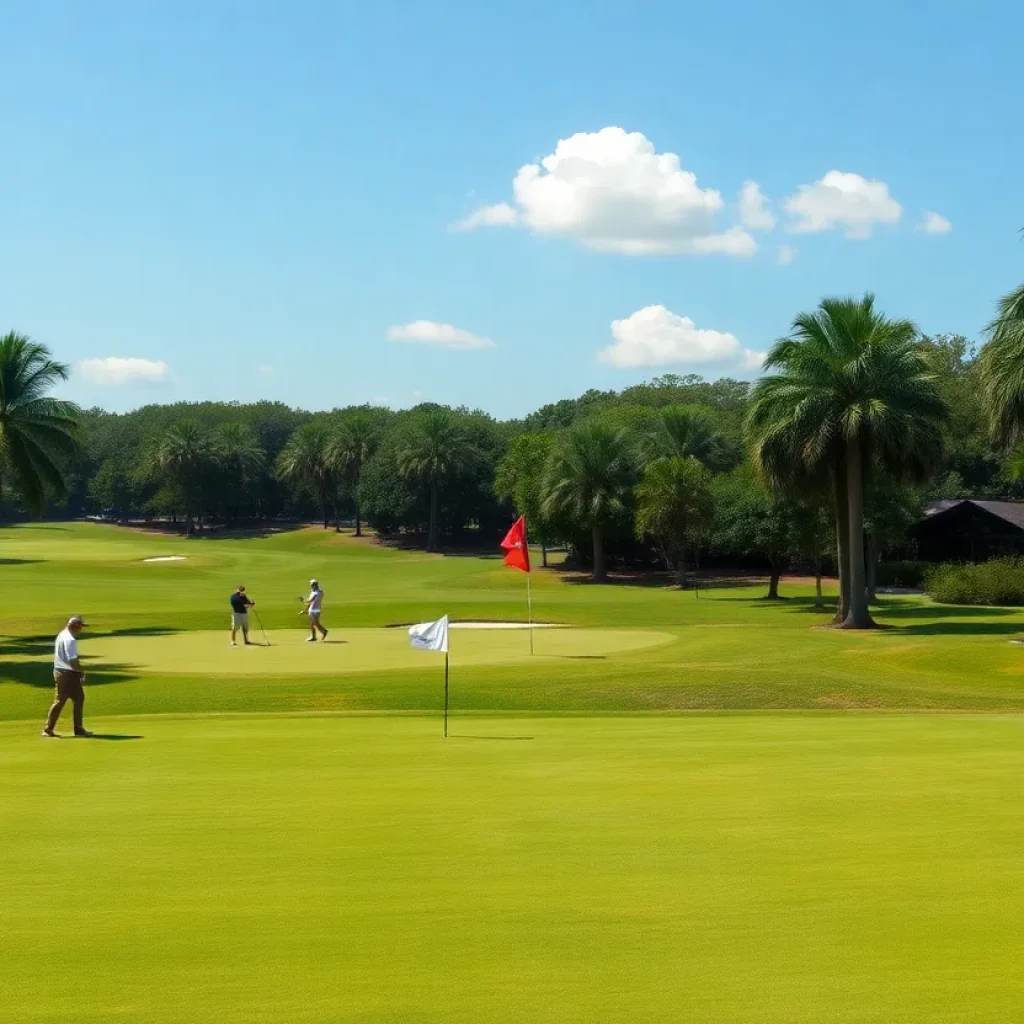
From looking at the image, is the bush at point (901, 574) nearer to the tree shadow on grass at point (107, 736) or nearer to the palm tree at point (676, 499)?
the palm tree at point (676, 499)

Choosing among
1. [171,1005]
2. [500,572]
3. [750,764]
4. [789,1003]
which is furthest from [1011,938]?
[500,572]

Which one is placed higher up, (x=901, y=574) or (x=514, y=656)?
(x=901, y=574)

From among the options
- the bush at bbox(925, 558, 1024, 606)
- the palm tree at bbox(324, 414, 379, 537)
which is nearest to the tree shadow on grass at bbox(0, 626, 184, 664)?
the bush at bbox(925, 558, 1024, 606)

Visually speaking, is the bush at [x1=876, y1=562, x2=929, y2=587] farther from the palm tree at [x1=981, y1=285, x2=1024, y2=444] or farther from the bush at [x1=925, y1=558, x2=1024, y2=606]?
the palm tree at [x1=981, y1=285, x2=1024, y2=444]

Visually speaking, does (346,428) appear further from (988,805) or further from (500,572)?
(988,805)

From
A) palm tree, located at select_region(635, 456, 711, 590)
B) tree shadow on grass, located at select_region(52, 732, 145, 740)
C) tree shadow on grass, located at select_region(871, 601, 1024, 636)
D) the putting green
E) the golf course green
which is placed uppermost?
palm tree, located at select_region(635, 456, 711, 590)

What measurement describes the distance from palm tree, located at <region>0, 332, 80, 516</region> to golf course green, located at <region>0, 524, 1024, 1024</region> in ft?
78.9

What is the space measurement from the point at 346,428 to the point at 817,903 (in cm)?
12519

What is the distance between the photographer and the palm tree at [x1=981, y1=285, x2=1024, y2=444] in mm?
36719

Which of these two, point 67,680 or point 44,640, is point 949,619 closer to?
point 44,640

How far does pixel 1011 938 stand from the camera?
324 inches

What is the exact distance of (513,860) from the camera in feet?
33.8

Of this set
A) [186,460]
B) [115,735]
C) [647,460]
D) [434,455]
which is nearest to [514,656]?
[115,735]

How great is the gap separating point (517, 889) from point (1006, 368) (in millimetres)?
31822
